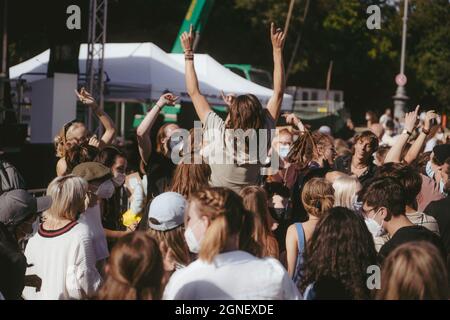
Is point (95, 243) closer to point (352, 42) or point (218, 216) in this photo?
point (218, 216)

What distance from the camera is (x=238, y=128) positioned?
15.9 feet

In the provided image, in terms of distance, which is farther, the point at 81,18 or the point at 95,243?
the point at 81,18

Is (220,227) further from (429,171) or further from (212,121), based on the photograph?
(429,171)

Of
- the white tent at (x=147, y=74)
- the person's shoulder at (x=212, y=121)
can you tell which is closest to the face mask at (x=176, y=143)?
the person's shoulder at (x=212, y=121)

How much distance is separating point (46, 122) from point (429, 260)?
1171cm

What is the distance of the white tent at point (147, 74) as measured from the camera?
14406 mm

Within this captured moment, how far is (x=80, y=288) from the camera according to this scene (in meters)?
4.12

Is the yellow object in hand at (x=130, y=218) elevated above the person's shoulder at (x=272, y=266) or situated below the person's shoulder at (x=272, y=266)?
below

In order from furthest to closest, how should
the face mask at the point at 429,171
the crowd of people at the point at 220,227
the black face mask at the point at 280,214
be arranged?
the face mask at the point at 429,171
the black face mask at the point at 280,214
the crowd of people at the point at 220,227

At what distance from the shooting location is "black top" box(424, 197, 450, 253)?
5.09 meters

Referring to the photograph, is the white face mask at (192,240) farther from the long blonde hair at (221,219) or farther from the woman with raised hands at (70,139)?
the woman with raised hands at (70,139)

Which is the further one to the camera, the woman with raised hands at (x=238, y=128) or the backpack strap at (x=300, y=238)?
the woman with raised hands at (x=238, y=128)

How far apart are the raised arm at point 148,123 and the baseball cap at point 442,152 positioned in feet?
7.36
